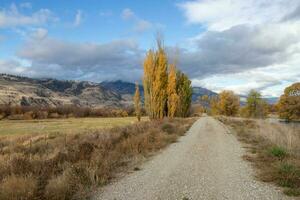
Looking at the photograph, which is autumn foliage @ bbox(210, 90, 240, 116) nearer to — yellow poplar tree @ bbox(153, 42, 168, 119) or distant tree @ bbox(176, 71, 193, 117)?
distant tree @ bbox(176, 71, 193, 117)

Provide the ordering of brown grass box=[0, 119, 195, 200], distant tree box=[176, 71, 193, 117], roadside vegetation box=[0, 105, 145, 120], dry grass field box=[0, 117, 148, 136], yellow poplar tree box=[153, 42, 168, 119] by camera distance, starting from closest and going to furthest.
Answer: brown grass box=[0, 119, 195, 200] < yellow poplar tree box=[153, 42, 168, 119] < dry grass field box=[0, 117, 148, 136] < distant tree box=[176, 71, 193, 117] < roadside vegetation box=[0, 105, 145, 120]

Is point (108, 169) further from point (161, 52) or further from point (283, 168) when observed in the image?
point (161, 52)

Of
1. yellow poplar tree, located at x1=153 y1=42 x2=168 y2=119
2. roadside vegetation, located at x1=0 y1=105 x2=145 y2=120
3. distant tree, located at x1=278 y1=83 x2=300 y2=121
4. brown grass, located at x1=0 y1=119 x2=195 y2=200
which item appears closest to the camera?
brown grass, located at x1=0 y1=119 x2=195 y2=200

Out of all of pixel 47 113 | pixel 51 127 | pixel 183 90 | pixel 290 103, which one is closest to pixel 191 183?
pixel 183 90

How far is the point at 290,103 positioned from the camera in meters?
66.8

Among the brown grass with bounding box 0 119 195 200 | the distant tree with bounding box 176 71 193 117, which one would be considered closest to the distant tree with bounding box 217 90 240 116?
the distant tree with bounding box 176 71 193 117

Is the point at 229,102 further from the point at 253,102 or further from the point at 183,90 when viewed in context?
the point at 183,90

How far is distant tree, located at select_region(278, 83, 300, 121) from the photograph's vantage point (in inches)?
2571

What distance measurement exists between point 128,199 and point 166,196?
85 centimetres

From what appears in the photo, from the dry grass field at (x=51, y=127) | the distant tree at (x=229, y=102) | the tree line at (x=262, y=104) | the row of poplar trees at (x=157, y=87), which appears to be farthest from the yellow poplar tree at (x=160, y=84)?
the distant tree at (x=229, y=102)

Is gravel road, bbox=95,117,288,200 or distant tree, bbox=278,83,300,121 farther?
distant tree, bbox=278,83,300,121

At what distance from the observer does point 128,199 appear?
5770 millimetres

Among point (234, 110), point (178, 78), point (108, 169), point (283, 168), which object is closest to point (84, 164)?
point (108, 169)

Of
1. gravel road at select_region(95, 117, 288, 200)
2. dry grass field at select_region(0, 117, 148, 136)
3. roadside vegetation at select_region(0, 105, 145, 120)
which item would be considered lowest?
dry grass field at select_region(0, 117, 148, 136)
